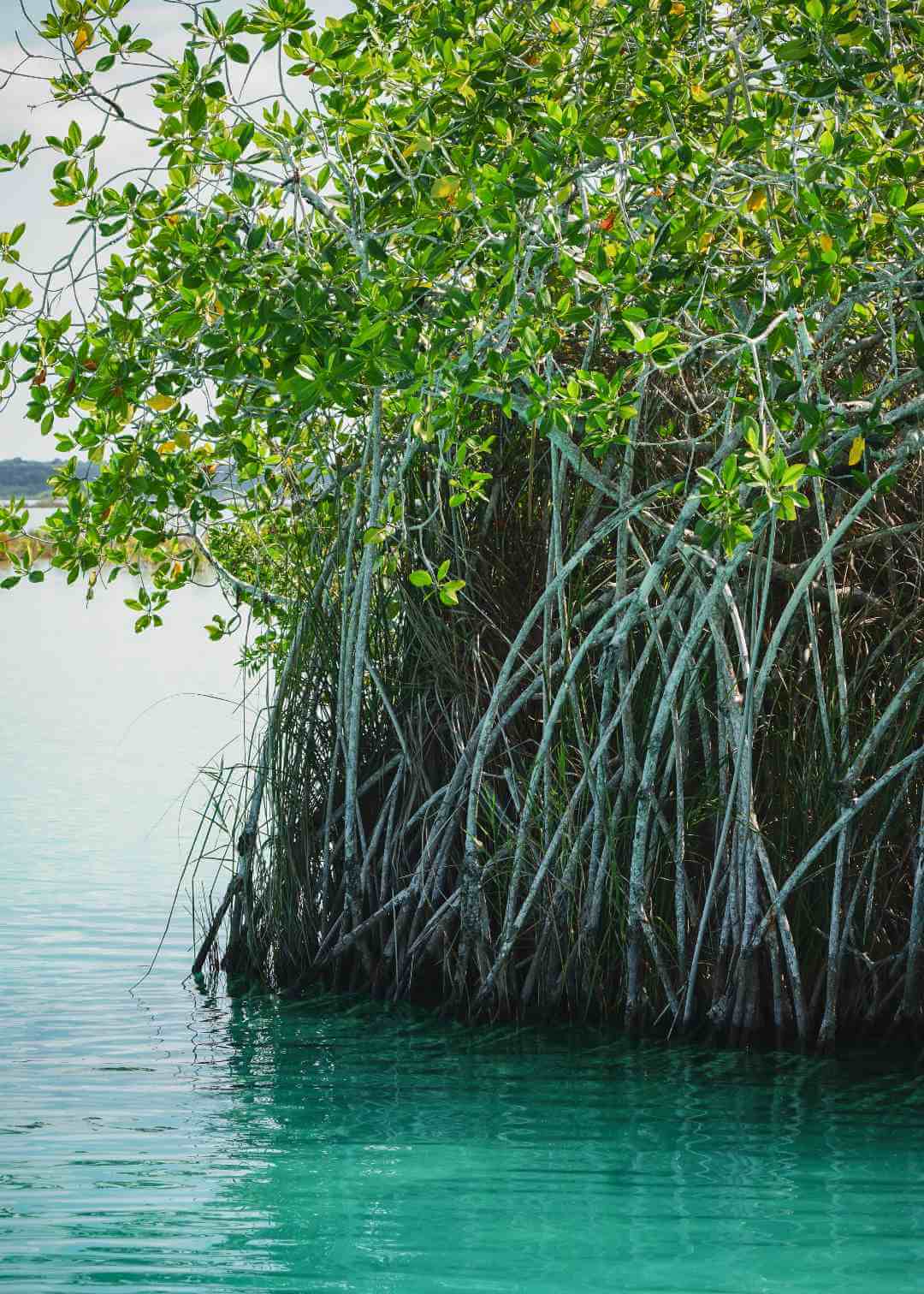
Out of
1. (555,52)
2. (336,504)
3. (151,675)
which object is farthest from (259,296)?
(151,675)

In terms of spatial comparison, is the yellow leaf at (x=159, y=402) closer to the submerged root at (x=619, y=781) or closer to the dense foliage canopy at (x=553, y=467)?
the dense foliage canopy at (x=553, y=467)

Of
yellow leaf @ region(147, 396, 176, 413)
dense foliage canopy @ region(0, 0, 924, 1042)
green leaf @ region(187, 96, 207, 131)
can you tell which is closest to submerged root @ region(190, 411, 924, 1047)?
dense foliage canopy @ region(0, 0, 924, 1042)

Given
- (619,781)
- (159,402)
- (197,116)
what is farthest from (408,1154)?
(197,116)

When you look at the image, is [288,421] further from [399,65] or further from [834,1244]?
[834,1244]

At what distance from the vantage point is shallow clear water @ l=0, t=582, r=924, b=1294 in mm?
4359

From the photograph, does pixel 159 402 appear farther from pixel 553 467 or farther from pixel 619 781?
pixel 619 781

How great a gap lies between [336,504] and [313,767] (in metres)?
1.07

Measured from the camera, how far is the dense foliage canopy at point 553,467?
498cm

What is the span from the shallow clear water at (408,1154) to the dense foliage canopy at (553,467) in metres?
0.38

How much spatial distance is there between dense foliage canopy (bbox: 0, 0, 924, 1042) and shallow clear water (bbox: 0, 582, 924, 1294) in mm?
380

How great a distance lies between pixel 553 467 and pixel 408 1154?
2.34 metres

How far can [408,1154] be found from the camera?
5172 millimetres

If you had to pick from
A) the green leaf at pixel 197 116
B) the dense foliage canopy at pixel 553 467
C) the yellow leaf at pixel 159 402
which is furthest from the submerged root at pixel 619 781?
the green leaf at pixel 197 116

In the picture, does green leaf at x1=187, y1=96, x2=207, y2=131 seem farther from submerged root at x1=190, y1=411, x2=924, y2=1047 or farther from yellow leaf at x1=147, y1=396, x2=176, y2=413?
submerged root at x1=190, y1=411, x2=924, y2=1047
